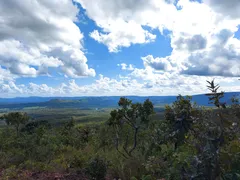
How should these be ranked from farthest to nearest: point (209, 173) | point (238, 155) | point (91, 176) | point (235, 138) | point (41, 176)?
point (41, 176)
point (91, 176)
point (235, 138)
point (238, 155)
point (209, 173)

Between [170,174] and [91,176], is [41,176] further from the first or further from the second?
[170,174]

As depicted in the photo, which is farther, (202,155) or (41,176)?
(41,176)

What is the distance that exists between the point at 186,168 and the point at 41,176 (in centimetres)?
572

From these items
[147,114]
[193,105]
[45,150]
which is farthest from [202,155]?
[45,150]

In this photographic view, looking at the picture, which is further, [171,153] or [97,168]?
[97,168]

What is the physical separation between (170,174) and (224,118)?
1610 mm

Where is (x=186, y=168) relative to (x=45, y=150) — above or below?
above

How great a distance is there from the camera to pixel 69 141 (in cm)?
2089

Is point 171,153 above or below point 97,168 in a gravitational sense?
above

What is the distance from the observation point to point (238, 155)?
→ 4.25 metres

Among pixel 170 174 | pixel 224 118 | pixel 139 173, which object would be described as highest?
pixel 224 118

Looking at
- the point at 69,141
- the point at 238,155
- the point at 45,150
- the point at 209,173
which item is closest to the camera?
the point at 209,173

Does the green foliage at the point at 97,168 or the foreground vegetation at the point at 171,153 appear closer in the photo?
the foreground vegetation at the point at 171,153

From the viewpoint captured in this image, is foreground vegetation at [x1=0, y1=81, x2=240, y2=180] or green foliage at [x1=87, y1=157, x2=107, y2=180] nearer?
foreground vegetation at [x1=0, y1=81, x2=240, y2=180]
